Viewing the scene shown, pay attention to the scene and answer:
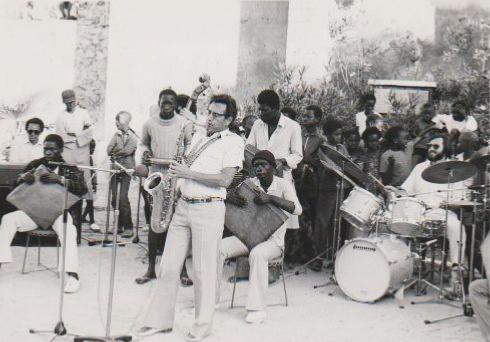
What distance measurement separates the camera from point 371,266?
731 centimetres

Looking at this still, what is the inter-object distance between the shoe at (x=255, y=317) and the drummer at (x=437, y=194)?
6.61 ft

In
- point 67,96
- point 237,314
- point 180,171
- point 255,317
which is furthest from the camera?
point 67,96

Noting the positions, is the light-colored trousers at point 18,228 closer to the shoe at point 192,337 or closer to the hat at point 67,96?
the shoe at point 192,337

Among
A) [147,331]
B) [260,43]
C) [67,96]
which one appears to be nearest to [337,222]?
[147,331]

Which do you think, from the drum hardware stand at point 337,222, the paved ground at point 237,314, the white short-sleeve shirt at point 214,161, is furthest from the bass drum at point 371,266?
the white short-sleeve shirt at point 214,161

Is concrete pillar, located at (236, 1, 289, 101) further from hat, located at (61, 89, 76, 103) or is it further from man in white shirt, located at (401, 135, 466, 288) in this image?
man in white shirt, located at (401, 135, 466, 288)

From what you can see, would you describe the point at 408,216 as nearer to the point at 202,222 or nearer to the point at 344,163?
the point at 344,163

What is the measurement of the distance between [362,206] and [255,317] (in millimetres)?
1716

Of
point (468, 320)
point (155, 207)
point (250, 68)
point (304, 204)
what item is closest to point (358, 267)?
point (468, 320)

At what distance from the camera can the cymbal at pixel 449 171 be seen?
6.85m

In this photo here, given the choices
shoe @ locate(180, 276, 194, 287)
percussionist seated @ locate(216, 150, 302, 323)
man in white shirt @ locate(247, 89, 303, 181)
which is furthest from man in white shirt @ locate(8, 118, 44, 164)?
percussionist seated @ locate(216, 150, 302, 323)

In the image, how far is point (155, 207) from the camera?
6.04 meters

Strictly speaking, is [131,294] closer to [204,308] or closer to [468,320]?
[204,308]

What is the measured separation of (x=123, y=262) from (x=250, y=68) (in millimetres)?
5638
